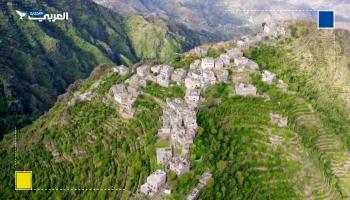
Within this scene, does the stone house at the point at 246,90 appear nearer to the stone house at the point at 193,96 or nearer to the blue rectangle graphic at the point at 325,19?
the stone house at the point at 193,96

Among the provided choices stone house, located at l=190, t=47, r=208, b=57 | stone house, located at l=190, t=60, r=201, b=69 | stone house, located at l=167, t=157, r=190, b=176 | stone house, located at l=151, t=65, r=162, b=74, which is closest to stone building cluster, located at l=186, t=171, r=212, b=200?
stone house, located at l=167, t=157, r=190, b=176

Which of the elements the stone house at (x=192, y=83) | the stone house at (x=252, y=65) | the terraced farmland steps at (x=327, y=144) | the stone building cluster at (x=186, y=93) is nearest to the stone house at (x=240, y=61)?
the stone building cluster at (x=186, y=93)

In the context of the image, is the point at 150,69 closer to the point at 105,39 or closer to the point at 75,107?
the point at 75,107

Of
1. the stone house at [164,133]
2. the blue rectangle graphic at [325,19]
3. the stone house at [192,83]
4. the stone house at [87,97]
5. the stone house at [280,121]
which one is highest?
the blue rectangle graphic at [325,19]

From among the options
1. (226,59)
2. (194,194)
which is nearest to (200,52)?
(226,59)

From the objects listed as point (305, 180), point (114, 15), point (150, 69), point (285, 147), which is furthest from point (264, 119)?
point (114, 15)

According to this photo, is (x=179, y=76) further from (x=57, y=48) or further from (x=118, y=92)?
(x=57, y=48)

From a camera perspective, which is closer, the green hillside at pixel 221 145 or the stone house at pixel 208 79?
the green hillside at pixel 221 145

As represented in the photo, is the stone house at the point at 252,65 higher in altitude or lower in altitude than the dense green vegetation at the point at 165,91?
higher
